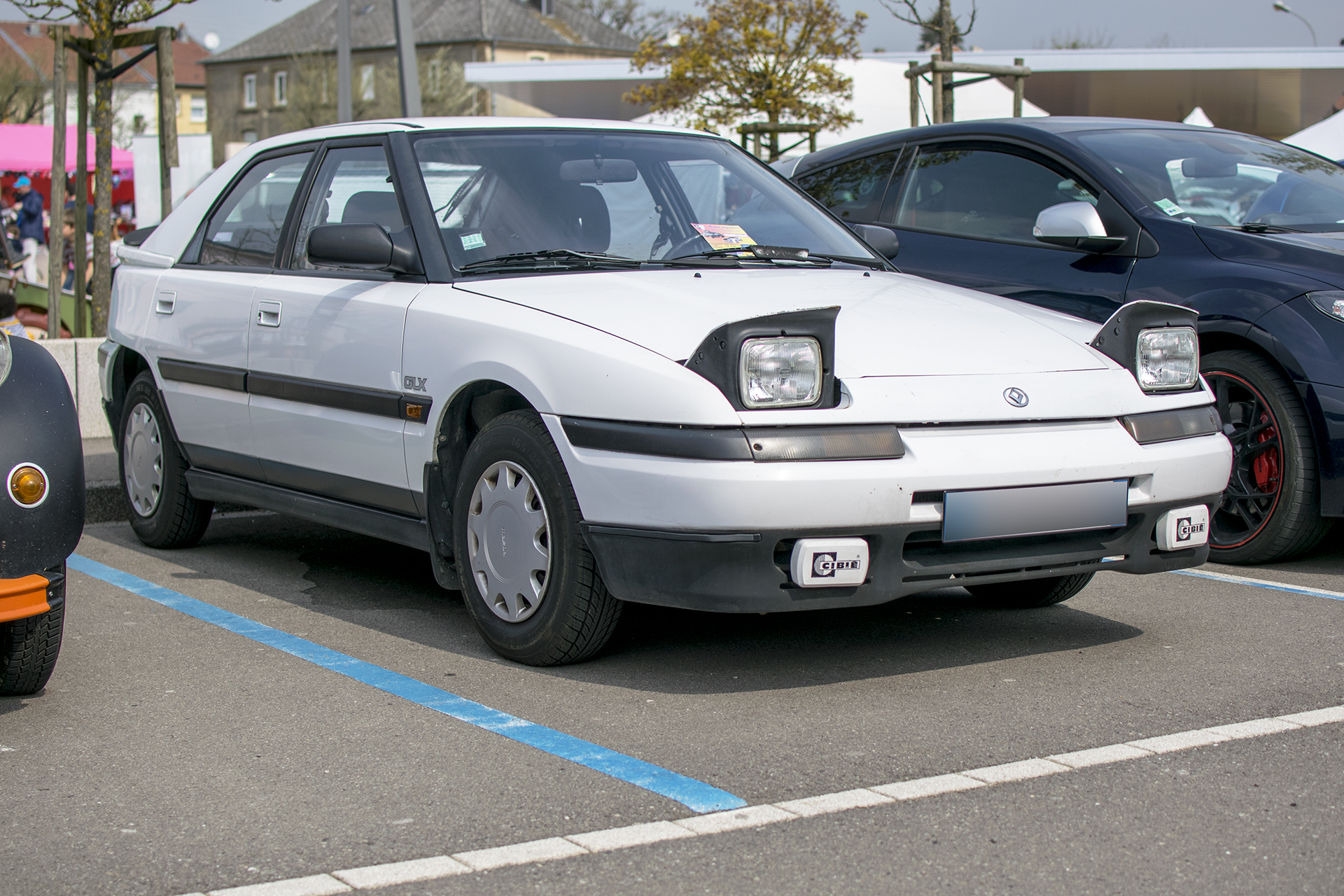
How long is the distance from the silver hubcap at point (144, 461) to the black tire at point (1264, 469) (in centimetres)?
415

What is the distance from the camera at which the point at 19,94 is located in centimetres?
5556

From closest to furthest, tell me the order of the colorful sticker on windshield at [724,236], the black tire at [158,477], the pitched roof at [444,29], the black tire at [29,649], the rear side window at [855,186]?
1. the black tire at [29,649]
2. the colorful sticker on windshield at [724,236]
3. the black tire at [158,477]
4. the rear side window at [855,186]
5. the pitched roof at [444,29]

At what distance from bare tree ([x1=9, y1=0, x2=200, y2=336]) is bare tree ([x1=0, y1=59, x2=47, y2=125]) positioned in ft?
147

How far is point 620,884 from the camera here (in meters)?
2.62

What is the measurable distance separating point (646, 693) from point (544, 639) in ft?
1.11

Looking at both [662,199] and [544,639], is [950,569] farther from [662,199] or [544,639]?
[662,199]

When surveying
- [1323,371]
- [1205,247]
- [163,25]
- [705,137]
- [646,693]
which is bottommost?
[646,693]

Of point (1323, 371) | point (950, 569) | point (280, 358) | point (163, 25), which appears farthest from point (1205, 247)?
point (163, 25)

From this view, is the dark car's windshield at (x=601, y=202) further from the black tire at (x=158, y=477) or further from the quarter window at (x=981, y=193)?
the black tire at (x=158, y=477)

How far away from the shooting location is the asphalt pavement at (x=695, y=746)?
8.89 ft

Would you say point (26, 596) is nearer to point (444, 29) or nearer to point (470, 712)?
point (470, 712)

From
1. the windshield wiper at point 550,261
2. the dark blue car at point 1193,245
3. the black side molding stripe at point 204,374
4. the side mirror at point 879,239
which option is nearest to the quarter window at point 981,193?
the dark blue car at point 1193,245

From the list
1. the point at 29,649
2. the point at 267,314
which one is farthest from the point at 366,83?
the point at 29,649

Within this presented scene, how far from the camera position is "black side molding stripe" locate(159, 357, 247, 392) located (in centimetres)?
534
